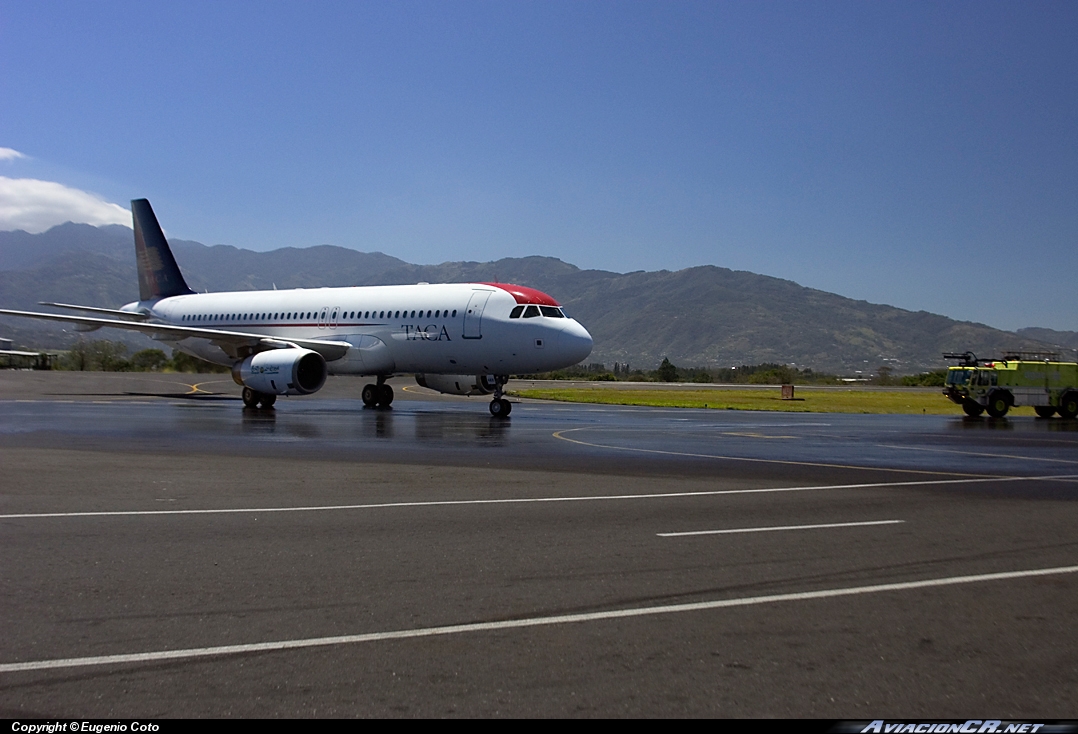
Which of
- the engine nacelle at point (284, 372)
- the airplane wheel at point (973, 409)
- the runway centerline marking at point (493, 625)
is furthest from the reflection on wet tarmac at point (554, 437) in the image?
the runway centerline marking at point (493, 625)

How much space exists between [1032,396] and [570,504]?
31114mm

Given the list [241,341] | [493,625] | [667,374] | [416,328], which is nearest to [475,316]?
[416,328]

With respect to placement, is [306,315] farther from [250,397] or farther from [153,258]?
[153,258]

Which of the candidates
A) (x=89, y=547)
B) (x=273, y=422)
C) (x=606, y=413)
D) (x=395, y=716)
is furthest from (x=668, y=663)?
(x=606, y=413)

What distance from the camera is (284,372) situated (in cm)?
2777

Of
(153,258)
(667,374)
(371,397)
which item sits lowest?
(371,397)

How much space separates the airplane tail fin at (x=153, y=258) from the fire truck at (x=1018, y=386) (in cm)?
3254

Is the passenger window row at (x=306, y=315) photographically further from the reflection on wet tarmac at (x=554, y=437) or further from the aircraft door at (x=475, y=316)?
the reflection on wet tarmac at (x=554, y=437)

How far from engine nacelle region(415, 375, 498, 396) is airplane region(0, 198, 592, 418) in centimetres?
4

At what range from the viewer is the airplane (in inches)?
1090

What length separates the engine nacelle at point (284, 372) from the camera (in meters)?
27.8

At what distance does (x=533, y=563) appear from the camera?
7.12 meters

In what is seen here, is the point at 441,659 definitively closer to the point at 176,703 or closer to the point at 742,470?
the point at 176,703

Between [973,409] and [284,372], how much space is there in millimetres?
25814
